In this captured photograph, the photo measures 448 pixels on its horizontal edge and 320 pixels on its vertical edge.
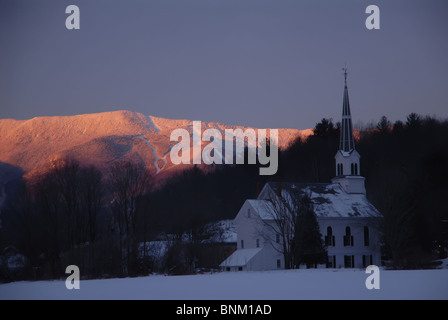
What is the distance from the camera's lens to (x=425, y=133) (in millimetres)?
102750

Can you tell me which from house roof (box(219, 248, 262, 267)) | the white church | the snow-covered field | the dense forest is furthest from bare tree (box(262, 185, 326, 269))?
the snow-covered field

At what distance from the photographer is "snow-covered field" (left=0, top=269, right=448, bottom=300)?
30.6 metres

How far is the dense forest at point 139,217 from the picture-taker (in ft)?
184

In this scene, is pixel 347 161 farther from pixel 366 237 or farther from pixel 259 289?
pixel 259 289

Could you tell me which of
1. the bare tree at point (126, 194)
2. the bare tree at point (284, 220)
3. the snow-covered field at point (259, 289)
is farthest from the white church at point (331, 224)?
the snow-covered field at point (259, 289)

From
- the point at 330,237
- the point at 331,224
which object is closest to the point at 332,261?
the point at 330,237

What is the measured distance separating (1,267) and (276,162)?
61826 millimetres

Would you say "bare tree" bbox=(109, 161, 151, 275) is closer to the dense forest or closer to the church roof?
the dense forest

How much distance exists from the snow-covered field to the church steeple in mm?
37643

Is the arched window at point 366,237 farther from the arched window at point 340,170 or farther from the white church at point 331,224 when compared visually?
the arched window at point 340,170

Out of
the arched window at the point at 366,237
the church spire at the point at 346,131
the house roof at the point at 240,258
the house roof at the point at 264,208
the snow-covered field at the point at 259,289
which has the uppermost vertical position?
the church spire at the point at 346,131
